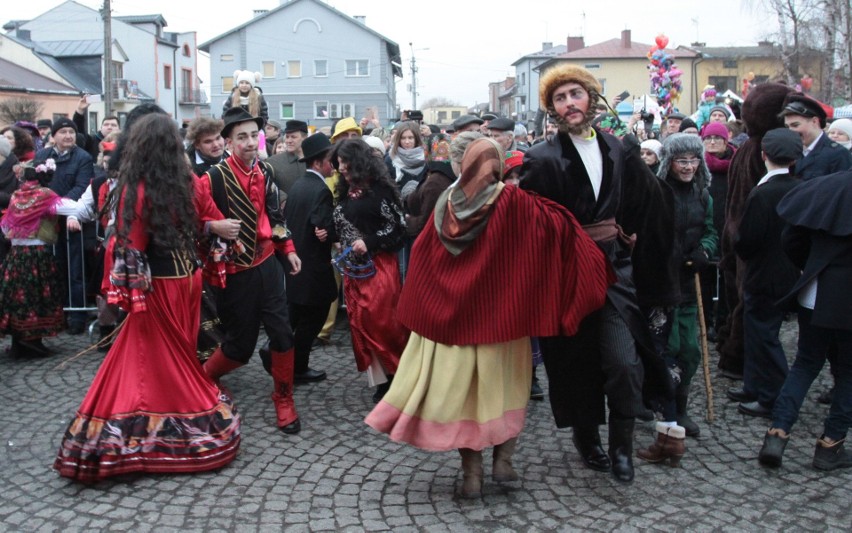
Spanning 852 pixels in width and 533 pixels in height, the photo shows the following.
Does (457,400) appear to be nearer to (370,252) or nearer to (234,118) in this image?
(370,252)

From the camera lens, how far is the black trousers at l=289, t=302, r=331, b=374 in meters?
6.22

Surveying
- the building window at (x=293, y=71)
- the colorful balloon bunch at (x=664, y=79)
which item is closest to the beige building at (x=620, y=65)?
the building window at (x=293, y=71)

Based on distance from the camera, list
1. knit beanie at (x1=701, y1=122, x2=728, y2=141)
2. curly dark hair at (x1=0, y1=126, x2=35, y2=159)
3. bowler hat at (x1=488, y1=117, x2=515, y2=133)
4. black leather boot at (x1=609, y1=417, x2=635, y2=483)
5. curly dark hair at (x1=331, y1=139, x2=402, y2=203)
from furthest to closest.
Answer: bowler hat at (x1=488, y1=117, x2=515, y2=133), curly dark hair at (x1=0, y1=126, x2=35, y2=159), knit beanie at (x1=701, y1=122, x2=728, y2=141), curly dark hair at (x1=331, y1=139, x2=402, y2=203), black leather boot at (x1=609, y1=417, x2=635, y2=483)

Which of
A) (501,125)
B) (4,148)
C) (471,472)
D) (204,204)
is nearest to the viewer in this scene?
(471,472)

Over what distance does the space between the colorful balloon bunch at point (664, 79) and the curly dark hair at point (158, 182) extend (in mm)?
9544

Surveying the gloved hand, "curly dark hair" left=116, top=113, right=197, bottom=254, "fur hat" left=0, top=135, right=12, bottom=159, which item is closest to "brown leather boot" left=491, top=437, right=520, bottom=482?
the gloved hand

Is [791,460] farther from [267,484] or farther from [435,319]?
[267,484]

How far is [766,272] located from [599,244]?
1885mm

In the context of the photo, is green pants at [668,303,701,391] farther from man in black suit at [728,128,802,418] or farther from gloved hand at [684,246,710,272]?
man in black suit at [728,128,802,418]

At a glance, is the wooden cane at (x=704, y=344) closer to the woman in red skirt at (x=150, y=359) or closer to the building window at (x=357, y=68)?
the woman in red skirt at (x=150, y=359)

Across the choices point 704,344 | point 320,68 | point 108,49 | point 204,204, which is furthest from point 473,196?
point 320,68

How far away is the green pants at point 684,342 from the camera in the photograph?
5.11 m

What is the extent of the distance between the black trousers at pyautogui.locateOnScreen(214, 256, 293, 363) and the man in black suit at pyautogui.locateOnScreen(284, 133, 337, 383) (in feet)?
2.32

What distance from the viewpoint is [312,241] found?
6172 mm
